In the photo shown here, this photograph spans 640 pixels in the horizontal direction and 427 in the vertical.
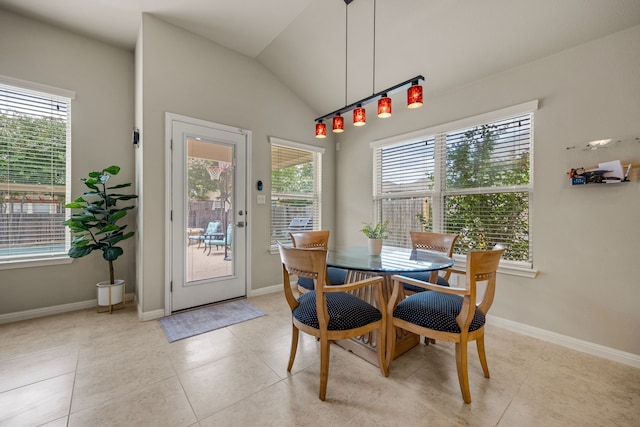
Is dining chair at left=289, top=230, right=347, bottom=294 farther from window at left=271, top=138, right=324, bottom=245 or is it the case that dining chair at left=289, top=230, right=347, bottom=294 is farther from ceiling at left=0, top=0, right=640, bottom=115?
ceiling at left=0, top=0, right=640, bottom=115

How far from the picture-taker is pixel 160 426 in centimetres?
146

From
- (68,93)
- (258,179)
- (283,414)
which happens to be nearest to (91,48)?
(68,93)

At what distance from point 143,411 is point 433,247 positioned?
2668 mm

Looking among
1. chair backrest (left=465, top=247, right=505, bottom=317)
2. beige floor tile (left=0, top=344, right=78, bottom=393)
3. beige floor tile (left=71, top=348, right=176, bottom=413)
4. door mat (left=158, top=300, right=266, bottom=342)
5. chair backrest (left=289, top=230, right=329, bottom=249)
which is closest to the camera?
chair backrest (left=465, top=247, right=505, bottom=317)

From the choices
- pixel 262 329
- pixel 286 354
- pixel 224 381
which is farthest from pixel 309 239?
pixel 224 381

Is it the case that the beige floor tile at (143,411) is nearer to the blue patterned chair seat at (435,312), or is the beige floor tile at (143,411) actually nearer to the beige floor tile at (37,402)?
the beige floor tile at (37,402)

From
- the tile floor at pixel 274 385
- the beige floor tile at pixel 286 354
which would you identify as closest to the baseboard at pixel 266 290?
the tile floor at pixel 274 385

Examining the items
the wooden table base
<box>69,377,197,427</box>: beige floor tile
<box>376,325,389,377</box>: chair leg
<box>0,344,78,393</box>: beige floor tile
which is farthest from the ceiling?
<box>69,377,197,427</box>: beige floor tile

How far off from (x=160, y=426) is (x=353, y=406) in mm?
1087

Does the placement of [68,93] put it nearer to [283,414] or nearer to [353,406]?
[283,414]

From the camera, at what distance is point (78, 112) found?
9.95 ft

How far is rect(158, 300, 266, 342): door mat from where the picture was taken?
2.57 metres

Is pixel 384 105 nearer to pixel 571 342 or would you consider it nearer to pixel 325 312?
pixel 325 312

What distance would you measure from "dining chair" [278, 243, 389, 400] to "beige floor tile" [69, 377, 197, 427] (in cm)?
71
